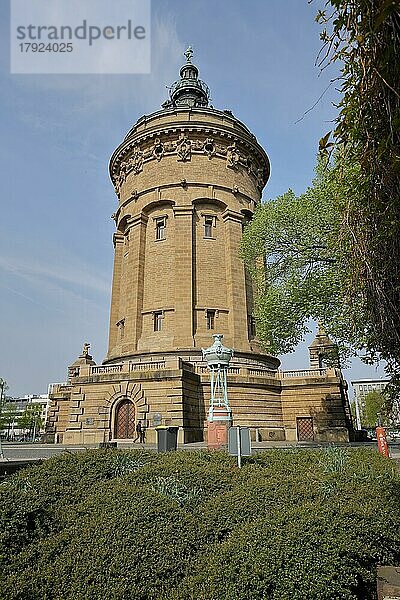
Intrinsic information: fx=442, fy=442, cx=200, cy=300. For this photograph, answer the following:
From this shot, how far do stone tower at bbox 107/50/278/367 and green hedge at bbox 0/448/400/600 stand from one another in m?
22.5

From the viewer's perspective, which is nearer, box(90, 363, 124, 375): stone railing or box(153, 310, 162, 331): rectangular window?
box(90, 363, 124, 375): stone railing

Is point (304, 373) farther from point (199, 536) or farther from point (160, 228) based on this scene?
point (199, 536)

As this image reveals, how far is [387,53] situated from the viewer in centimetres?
262

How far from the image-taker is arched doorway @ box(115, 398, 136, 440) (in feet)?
81.8

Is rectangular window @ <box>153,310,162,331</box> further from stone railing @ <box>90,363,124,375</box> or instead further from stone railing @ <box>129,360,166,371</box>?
stone railing @ <box>129,360,166,371</box>

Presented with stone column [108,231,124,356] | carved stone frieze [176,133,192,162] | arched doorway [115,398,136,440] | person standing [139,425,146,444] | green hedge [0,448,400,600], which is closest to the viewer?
green hedge [0,448,400,600]

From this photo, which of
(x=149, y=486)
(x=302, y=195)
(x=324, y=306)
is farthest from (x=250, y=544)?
(x=302, y=195)

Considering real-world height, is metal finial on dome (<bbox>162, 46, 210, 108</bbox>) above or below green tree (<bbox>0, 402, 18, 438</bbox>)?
above

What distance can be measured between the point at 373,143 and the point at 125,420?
24241 mm

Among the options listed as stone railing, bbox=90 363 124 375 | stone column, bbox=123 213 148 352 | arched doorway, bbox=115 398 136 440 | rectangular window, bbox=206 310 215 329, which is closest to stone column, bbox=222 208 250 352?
rectangular window, bbox=206 310 215 329

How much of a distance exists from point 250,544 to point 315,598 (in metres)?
0.75

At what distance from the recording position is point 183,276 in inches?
1222

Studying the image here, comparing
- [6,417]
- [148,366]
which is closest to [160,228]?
[148,366]

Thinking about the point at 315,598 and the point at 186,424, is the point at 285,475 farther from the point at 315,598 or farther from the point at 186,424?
the point at 186,424
